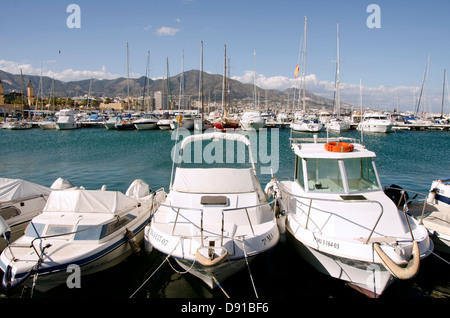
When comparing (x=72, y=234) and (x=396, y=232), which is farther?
(x=72, y=234)

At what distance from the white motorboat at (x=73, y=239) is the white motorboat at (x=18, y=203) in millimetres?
1552

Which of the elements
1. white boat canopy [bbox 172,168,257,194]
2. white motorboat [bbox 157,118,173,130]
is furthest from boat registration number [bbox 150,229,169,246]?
white motorboat [bbox 157,118,173,130]

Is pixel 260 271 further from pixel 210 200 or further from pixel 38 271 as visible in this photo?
pixel 38 271

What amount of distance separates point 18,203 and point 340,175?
36.6ft

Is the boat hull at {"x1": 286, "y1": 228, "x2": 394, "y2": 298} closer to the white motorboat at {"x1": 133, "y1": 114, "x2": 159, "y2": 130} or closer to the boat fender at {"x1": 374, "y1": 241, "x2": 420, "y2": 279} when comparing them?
the boat fender at {"x1": 374, "y1": 241, "x2": 420, "y2": 279}

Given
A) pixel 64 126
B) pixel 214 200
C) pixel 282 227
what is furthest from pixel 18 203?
pixel 64 126

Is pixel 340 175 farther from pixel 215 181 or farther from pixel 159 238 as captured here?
pixel 159 238

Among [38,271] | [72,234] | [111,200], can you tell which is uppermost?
[111,200]

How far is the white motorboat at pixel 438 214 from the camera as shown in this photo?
8.48m

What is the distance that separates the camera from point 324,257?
24.4 feet

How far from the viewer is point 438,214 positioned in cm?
963
